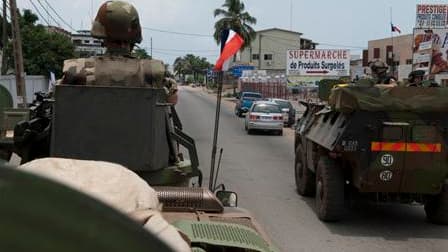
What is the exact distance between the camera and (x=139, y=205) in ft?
8.48

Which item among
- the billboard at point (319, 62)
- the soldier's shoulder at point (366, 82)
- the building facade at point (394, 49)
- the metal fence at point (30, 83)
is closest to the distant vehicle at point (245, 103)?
the billboard at point (319, 62)

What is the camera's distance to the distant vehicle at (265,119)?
1146 inches

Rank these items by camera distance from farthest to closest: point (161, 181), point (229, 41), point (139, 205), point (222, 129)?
1. point (222, 129)
2. point (229, 41)
3. point (161, 181)
4. point (139, 205)

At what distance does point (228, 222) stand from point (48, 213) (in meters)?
2.23

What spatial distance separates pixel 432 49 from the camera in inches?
1406

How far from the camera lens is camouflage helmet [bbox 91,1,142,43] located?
4.61m

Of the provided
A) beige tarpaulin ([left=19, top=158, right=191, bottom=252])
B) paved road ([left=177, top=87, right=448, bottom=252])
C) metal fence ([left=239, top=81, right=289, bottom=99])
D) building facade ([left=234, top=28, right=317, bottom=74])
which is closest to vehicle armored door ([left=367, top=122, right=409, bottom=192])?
paved road ([left=177, top=87, right=448, bottom=252])

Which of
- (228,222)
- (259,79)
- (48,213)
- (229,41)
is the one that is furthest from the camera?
(259,79)

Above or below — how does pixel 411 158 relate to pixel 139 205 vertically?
below

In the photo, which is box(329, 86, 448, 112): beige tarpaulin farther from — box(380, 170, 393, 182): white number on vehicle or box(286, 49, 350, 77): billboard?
box(286, 49, 350, 77): billboard

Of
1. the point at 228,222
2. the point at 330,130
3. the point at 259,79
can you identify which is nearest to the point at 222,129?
the point at 330,130

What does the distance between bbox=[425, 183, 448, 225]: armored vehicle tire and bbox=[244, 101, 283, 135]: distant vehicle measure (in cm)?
1915

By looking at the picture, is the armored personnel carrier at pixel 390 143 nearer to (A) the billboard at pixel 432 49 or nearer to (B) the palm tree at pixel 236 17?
(A) the billboard at pixel 432 49

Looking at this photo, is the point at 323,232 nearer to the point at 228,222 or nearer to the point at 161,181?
the point at 161,181
